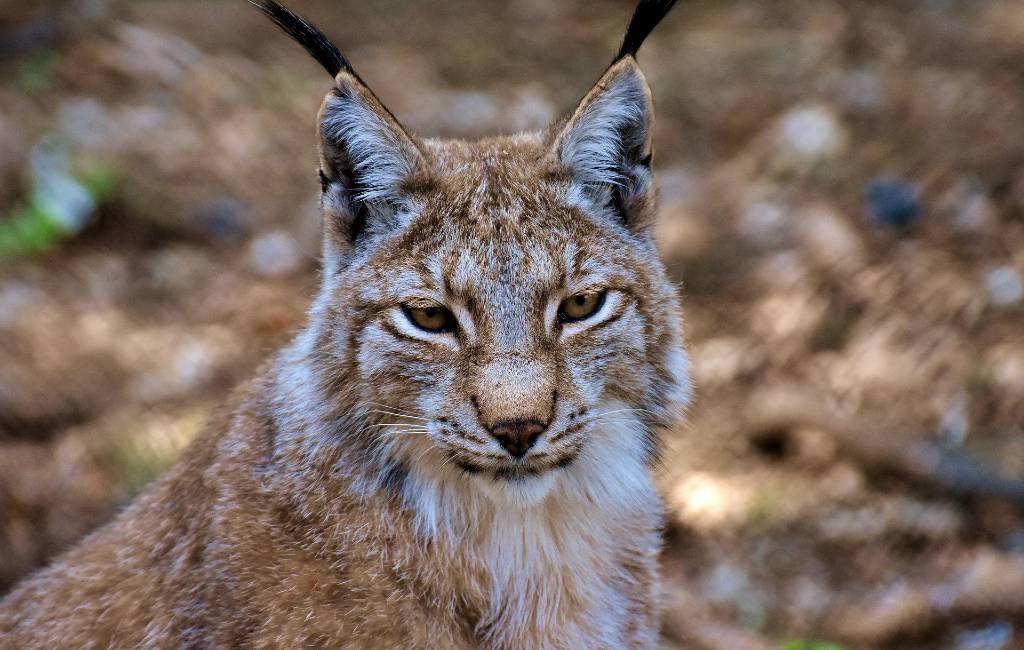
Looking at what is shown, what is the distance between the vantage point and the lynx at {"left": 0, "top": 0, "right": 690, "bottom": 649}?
3189 mm

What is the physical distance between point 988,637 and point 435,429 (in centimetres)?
293

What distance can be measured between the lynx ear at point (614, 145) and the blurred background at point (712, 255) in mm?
1794

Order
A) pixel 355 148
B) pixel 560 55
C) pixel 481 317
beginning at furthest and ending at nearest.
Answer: pixel 560 55, pixel 355 148, pixel 481 317

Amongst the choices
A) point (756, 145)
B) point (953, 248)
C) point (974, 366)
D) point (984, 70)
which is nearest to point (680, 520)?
point (974, 366)

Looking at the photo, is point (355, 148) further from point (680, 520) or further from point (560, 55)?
point (560, 55)

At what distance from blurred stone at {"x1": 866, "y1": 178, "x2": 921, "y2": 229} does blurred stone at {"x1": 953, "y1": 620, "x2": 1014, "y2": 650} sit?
8.76 ft

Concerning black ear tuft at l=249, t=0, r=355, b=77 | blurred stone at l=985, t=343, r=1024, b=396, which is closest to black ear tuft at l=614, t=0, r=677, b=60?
black ear tuft at l=249, t=0, r=355, b=77

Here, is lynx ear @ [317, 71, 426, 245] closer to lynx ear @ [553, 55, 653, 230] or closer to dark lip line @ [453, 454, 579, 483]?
lynx ear @ [553, 55, 653, 230]

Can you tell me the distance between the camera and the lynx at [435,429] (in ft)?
10.5

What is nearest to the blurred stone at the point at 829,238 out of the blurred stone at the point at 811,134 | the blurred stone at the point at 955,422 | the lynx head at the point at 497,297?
the blurred stone at the point at 811,134

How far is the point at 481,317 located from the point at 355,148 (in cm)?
70

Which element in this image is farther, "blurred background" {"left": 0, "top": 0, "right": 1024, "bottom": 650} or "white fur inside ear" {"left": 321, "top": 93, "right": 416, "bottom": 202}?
"blurred background" {"left": 0, "top": 0, "right": 1024, "bottom": 650}

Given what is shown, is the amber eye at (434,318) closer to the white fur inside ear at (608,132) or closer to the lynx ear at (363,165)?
the lynx ear at (363,165)

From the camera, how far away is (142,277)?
6.66m
